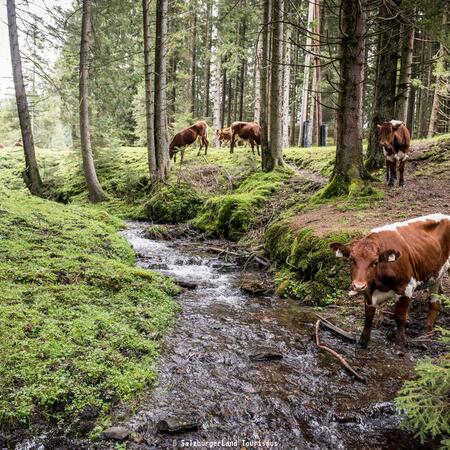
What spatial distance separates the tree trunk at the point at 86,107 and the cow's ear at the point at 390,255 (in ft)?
48.3

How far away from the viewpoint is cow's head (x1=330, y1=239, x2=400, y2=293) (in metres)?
4.20

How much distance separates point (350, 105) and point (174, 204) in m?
7.57

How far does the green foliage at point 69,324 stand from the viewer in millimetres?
3654

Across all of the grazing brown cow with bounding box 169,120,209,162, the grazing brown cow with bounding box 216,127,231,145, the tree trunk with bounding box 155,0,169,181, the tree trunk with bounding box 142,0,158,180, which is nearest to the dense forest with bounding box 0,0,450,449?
the tree trunk with bounding box 155,0,169,181

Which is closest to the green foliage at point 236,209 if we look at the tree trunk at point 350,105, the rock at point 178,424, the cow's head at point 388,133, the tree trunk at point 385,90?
the tree trunk at point 350,105

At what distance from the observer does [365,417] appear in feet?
12.0

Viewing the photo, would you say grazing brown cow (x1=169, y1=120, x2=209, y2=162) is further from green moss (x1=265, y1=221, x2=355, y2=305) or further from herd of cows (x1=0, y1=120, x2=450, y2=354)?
herd of cows (x1=0, y1=120, x2=450, y2=354)

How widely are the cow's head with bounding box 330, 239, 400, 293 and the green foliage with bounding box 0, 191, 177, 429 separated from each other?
2504mm

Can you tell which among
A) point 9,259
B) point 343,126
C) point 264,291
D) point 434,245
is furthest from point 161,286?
point 343,126

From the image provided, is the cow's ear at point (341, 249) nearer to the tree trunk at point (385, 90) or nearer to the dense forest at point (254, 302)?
the dense forest at point (254, 302)

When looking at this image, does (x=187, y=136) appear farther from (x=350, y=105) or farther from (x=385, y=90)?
(x=350, y=105)

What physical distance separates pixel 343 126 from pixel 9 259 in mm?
8052

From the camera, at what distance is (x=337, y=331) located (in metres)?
5.28

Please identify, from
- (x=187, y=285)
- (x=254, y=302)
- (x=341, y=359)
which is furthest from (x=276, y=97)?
(x=341, y=359)
